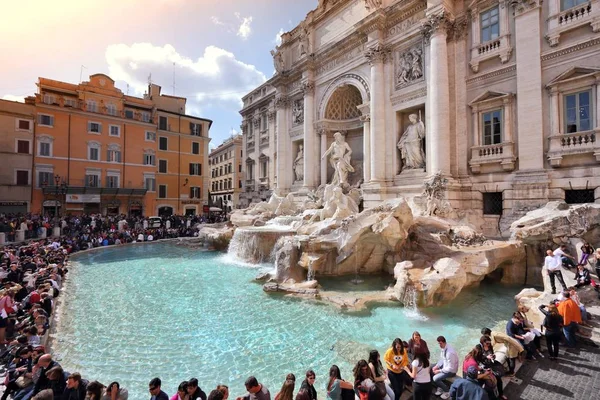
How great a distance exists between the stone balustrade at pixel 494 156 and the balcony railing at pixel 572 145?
4.10 ft

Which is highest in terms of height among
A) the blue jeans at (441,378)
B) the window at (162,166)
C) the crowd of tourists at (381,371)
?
the window at (162,166)

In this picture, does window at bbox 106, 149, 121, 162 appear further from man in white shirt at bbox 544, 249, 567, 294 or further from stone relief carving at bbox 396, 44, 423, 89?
man in white shirt at bbox 544, 249, 567, 294

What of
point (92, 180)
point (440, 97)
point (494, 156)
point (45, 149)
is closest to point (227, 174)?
point (92, 180)

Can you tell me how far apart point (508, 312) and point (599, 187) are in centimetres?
647

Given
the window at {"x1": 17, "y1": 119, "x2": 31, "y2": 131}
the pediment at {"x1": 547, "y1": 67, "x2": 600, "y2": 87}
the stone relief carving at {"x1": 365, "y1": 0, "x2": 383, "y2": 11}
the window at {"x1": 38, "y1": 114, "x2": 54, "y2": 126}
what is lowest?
the pediment at {"x1": 547, "y1": 67, "x2": 600, "y2": 87}

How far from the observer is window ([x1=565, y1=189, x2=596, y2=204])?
10.3 m

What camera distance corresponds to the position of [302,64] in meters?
21.5

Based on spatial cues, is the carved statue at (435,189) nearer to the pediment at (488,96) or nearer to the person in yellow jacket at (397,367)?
the pediment at (488,96)

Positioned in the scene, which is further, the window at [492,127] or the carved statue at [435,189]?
the window at [492,127]

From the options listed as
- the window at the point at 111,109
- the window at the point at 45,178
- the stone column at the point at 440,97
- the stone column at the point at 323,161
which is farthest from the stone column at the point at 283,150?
the window at the point at 45,178

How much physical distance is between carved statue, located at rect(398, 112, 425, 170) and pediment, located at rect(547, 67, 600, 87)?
17.0 feet

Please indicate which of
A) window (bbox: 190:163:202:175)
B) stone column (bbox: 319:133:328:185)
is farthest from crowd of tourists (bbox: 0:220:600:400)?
window (bbox: 190:163:202:175)

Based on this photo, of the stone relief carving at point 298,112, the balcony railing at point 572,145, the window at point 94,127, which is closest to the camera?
the balcony railing at point 572,145

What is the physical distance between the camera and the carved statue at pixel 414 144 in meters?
14.9
